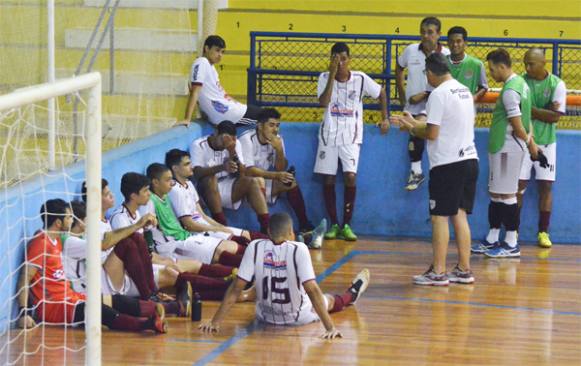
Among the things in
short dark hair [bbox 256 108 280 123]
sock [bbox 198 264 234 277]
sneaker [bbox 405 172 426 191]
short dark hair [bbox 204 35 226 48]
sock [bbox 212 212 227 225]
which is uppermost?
short dark hair [bbox 204 35 226 48]

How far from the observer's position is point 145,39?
11.0m

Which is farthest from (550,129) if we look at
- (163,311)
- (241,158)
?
(163,311)

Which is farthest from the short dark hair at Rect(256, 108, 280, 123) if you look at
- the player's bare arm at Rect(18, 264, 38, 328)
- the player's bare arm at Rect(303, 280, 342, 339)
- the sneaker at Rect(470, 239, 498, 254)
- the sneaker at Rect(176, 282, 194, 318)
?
the player's bare arm at Rect(18, 264, 38, 328)

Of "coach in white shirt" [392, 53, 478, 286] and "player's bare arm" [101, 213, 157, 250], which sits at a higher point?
"coach in white shirt" [392, 53, 478, 286]

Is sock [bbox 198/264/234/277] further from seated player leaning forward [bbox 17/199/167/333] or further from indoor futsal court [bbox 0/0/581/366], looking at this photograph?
seated player leaning forward [bbox 17/199/167/333]

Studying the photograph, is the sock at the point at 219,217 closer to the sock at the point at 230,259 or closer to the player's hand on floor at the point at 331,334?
the sock at the point at 230,259

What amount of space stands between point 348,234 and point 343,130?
3.28ft

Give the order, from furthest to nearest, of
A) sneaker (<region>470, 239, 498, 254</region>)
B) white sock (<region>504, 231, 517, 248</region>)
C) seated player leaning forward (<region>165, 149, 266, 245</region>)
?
sneaker (<region>470, 239, 498, 254</region>)
white sock (<region>504, 231, 517, 248</region>)
seated player leaning forward (<region>165, 149, 266, 245</region>)

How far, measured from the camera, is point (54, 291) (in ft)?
25.7

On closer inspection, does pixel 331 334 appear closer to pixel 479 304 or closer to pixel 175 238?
pixel 479 304

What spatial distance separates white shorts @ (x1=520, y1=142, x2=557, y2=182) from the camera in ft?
37.1

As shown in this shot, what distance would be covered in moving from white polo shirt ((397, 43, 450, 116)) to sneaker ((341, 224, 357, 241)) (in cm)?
127

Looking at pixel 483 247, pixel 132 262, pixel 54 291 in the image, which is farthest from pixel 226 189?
pixel 54 291

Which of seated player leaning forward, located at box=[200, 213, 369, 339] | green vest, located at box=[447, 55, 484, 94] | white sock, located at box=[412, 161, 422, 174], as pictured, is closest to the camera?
seated player leaning forward, located at box=[200, 213, 369, 339]
